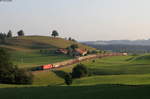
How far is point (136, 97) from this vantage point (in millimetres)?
21422

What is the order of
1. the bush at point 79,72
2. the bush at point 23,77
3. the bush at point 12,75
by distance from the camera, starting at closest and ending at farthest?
1. the bush at point 23,77
2. the bush at point 12,75
3. the bush at point 79,72

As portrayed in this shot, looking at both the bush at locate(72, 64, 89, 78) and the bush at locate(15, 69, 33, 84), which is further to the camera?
the bush at locate(72, 64, 89, 78)

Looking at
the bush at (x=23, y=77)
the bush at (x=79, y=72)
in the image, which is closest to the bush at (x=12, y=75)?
the bush at (x=23, y=77)

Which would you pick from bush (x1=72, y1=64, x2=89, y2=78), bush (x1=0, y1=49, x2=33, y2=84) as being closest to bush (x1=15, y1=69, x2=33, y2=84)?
bush (x1=0, y1=49, x2=33, y2=84)

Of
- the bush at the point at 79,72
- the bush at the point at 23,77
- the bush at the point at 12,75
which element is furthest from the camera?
the bush at the point at 79,72

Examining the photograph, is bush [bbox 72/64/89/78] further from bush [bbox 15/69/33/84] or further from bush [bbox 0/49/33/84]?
bush [bbox 0/49/33/84]

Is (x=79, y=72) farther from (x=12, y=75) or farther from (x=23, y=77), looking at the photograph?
(x=12, y=75)

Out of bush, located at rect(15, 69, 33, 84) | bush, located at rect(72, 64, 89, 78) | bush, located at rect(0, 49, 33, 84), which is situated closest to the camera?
bush, located at rect(15, 69, 33, 84)

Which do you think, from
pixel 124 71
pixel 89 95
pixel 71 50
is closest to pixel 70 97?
pixel 89 95

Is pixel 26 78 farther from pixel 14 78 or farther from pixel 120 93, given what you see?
pixel 120 93

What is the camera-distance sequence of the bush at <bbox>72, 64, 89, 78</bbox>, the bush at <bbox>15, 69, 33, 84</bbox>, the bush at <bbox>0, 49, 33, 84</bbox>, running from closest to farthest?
the bush at <bbox>15, 69, 33, 84</bbox>, the bush at <bbox>0, 49, 33, 84</bbox>, the bush at <bbox>72, 64, 89, 78</bbox>

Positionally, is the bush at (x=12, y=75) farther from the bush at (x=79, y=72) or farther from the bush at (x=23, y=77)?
the bush at (x=79, y=72)

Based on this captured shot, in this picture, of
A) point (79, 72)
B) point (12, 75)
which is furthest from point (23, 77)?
point (79, 72)

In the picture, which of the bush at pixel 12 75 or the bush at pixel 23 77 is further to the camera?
the bush at pixel 12 75
